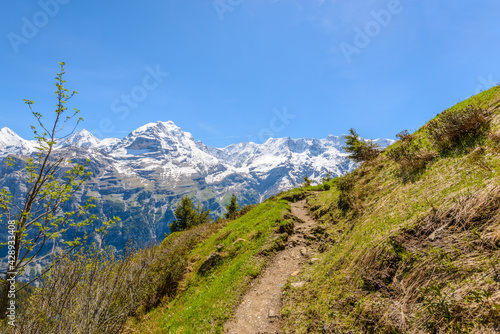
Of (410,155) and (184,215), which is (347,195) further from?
(184,215)

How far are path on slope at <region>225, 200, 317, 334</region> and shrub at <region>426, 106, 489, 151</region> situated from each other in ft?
33.5

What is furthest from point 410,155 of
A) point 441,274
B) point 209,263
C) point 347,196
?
point 209,263

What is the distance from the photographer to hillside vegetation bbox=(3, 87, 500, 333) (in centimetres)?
568

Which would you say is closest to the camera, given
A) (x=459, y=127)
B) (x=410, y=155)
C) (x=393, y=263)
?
(x=393, y=263)

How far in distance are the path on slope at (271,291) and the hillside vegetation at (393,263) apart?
464 millimetres

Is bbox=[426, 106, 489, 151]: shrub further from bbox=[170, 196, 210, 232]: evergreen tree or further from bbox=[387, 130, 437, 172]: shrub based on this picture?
bbox=[170, 196, 210, 232]: evergreen tree

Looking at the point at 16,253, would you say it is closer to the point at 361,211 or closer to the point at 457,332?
the point at 457,332

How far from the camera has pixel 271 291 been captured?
12.4m

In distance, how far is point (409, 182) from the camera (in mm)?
11797

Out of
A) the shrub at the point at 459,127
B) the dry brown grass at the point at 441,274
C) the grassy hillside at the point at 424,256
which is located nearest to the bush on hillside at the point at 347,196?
the grassy hillside at the point at 424,256

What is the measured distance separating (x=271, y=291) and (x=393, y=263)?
23.5 feet

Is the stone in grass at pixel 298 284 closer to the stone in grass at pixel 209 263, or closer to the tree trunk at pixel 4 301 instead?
the stone in grass at pixel 209 263

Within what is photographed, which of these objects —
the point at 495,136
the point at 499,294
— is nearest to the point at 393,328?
the point at 499,294

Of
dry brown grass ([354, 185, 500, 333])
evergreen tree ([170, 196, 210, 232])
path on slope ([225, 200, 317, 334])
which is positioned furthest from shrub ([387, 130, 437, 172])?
evergreen tree ([170, 196, 210, 232])
